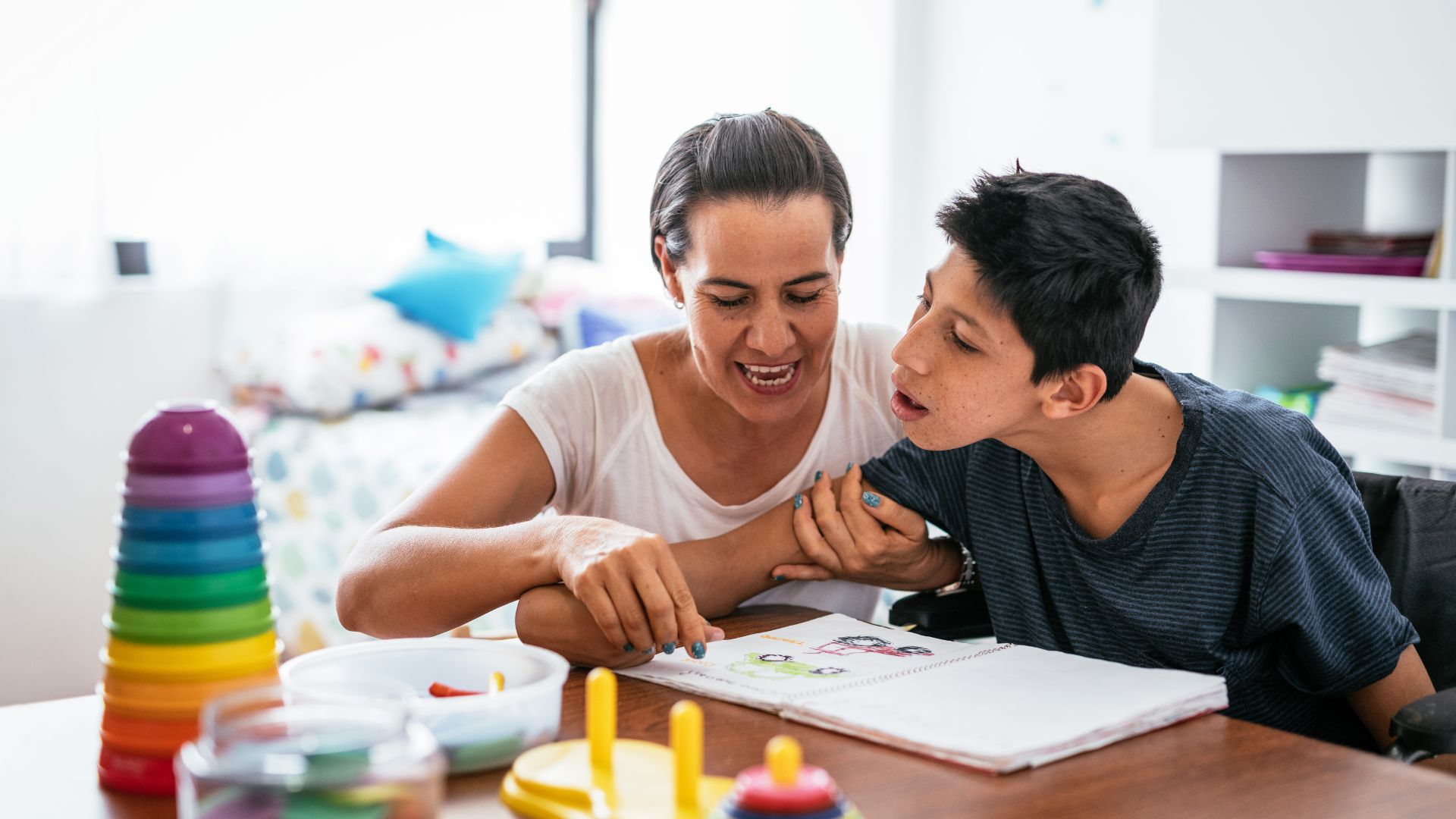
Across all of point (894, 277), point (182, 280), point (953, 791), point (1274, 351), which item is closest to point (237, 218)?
point (182, 280)

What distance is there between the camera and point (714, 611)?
1.46m

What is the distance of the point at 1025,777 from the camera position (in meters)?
0.94

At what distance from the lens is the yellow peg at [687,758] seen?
32.1 inches

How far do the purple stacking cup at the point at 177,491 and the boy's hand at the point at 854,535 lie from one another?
0.72 metres

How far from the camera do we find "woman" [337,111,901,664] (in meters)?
1.38

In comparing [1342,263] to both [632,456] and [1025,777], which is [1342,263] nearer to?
[632,456]

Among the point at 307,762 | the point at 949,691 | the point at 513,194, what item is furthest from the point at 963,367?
the point at 513,194

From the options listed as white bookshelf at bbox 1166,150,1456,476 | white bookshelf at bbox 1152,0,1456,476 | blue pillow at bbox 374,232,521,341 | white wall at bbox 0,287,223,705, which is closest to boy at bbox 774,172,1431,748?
white bookshelf at bbox 1152,0,1456,476

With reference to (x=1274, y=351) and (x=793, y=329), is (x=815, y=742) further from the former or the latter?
(x=1274, y=351)

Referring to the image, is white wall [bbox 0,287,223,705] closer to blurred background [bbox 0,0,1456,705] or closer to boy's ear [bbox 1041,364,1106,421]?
blurred background [bbox 0,0,1456,705]

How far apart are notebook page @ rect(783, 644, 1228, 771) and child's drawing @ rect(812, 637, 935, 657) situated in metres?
0.05

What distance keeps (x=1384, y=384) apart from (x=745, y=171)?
165 cm

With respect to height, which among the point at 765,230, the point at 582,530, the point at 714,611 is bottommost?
the point at 714,611

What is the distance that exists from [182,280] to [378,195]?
665 millimetres
